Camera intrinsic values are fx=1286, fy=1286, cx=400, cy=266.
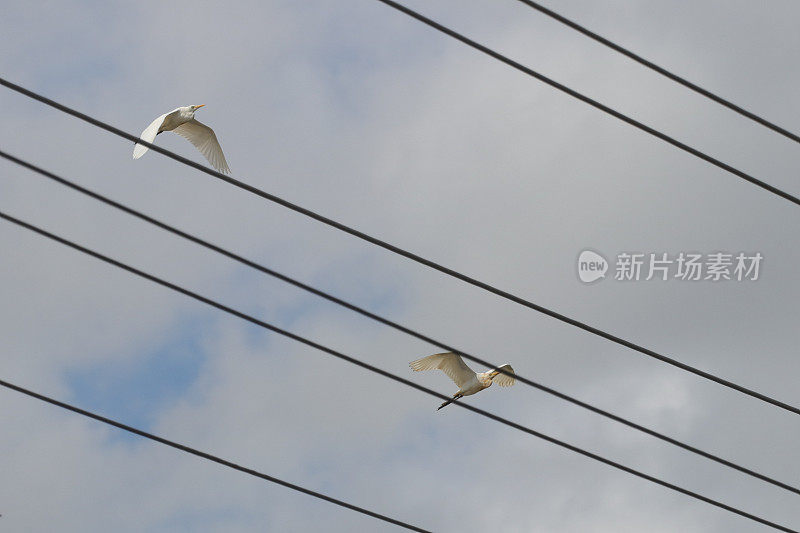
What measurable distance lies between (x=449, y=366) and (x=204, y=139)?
5787 mm

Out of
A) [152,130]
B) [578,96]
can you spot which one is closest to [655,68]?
[578,96]

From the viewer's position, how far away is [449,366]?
22562 millimetres

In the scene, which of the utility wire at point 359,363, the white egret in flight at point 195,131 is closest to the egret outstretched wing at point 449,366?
the white egret in flight at point 195,131

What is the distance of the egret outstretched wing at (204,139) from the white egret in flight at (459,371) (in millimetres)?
4809

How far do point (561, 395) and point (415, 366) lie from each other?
Answer: 43.6 feet

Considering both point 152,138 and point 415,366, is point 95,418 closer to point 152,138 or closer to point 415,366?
point 152,138

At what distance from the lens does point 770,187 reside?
326 inches

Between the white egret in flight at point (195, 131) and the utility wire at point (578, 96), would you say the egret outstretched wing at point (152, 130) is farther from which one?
the utility wire at point (578, 96)

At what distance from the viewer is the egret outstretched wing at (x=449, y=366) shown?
21.8 meters

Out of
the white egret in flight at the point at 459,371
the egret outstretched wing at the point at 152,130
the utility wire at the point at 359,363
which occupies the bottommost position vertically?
the utility wire at the point at 359,363

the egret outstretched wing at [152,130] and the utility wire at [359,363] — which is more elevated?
the egret outstretched wing at [152,130]

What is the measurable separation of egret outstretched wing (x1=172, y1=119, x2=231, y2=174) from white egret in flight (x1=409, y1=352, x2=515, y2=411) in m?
4.81

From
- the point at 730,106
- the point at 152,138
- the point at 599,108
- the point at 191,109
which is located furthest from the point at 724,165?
the point at 191,109

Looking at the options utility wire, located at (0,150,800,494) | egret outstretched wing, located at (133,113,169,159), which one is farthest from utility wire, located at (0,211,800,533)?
egret outstretched wing, located at (133,113,169,159)
